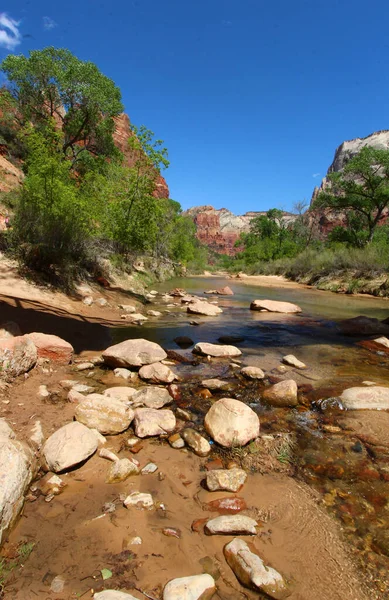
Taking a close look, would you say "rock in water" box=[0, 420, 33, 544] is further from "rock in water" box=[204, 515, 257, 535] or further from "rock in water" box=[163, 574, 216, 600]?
"rock in water" box=[204, 515, 257, 535]

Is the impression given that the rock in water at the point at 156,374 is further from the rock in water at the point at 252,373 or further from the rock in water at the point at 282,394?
the rock in water at the point at 282,394

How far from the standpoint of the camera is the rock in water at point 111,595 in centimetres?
147

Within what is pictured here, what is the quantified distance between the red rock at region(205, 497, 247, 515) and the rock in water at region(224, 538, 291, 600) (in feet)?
1.13

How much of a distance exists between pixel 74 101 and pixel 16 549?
2570 cm

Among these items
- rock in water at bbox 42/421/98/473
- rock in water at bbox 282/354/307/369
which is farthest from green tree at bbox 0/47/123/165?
rock in water at bbox 42/421/98/473

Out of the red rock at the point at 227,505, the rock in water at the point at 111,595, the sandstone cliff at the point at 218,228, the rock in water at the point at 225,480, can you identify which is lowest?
the red rock at the point at 227,505

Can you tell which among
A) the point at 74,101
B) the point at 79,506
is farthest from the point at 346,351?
the point at 74,101

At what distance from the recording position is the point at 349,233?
A: 106 ft

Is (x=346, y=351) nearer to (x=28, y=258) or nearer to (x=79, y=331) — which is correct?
(x=79, y=331)

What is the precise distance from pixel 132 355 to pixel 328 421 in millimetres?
2994

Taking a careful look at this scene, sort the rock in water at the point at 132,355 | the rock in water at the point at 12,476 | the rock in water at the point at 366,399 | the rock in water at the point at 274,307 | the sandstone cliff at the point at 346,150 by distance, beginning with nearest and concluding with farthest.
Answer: the rock in water at the point at 12,476, the rock in water at the point at 366,399, the rock in water at the point at 132,355, the rock in water at the point at 274,307, the sandstone cliff at the point at 346,150

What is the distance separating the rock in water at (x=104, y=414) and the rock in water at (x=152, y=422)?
11cm

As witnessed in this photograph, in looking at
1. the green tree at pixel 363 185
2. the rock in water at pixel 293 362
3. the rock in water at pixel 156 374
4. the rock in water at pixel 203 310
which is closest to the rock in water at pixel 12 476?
the rock in water at pixel 156 374

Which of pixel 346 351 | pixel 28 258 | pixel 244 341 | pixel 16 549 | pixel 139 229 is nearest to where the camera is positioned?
pixel 16 549
